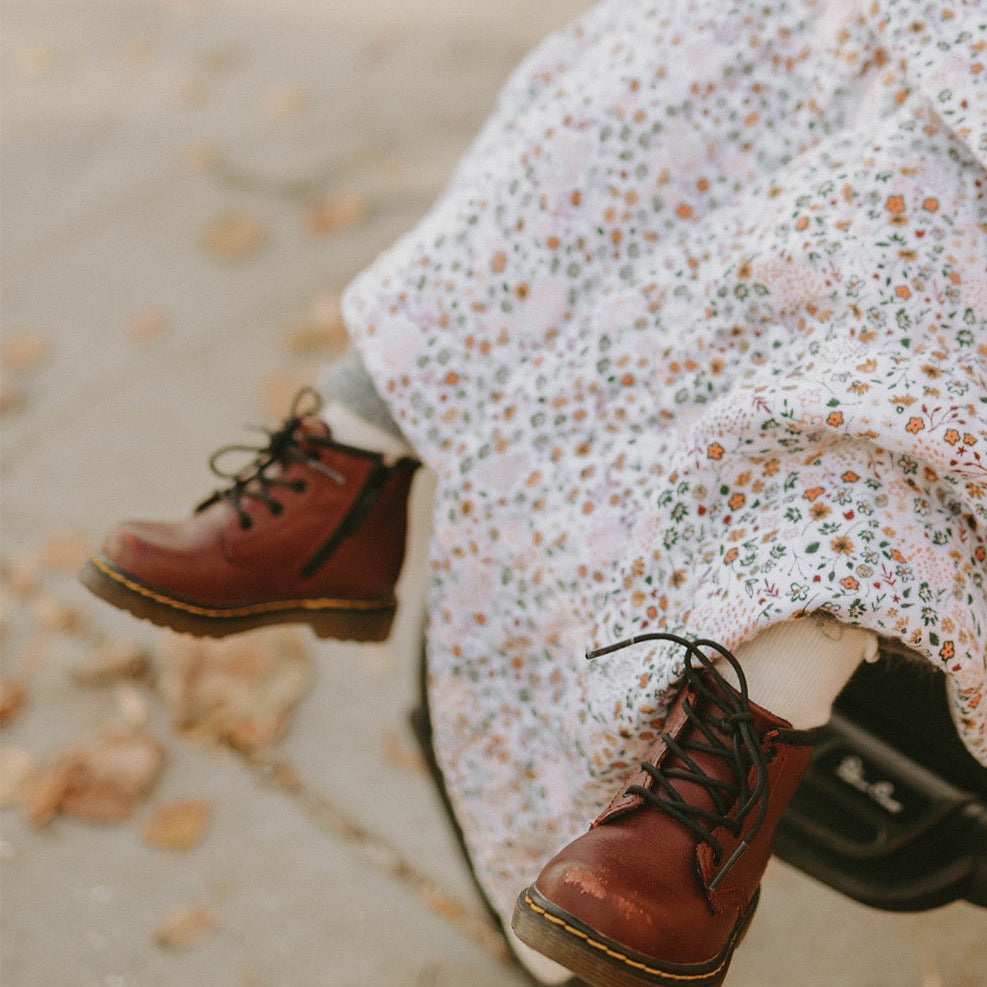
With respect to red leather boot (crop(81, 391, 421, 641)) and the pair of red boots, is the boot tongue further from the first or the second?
red leather boot (crop(81, 391, 421, 641))

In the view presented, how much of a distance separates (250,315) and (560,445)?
4.72 feet

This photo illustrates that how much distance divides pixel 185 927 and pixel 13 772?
14.8 inches

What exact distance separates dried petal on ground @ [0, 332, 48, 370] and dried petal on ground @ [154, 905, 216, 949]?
4.23ft

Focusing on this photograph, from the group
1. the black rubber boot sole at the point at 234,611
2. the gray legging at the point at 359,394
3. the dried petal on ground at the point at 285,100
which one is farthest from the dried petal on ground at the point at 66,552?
the dried petal on ground at the point at 285,100

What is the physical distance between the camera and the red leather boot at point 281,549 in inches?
44.9

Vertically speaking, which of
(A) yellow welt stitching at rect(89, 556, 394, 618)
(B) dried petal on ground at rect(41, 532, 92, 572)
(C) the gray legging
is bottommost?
(B) dried petal on ground at rect(41, 532, 92, 572)

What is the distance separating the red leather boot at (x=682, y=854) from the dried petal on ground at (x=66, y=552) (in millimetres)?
1279

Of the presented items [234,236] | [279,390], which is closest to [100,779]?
[279,390]

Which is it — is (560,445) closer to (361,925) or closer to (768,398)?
(768,398)

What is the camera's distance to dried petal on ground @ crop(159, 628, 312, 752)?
1.63m

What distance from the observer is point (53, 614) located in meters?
1.77

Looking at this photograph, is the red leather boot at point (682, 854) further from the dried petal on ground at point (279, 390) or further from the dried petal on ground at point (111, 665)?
the dried petal on ground at point (279, 390)

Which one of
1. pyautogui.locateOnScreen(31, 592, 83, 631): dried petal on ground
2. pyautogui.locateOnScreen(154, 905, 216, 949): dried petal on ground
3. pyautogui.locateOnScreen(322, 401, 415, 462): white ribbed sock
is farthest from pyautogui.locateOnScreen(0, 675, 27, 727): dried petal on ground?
pyautogui.locateOnScreen(322, 401, 415, 462): white ribbed sock

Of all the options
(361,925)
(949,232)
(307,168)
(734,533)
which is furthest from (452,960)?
(307,168)
